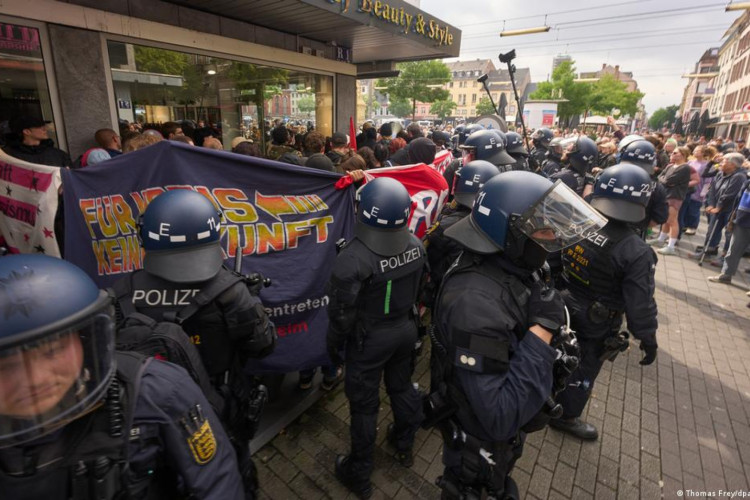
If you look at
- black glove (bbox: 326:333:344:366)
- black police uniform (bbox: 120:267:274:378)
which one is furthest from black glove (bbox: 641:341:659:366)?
black police uniform (bbox: 120:267:274:378)

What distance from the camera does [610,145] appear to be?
915cm

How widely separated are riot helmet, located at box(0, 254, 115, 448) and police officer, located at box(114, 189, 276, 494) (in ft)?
3.09

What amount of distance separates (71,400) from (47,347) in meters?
0.17

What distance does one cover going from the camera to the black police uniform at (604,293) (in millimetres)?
2949

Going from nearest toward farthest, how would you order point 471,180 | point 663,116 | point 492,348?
point 492,348
point 471,180
point 663,116

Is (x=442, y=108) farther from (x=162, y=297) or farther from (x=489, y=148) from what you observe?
(x=162, y=297)

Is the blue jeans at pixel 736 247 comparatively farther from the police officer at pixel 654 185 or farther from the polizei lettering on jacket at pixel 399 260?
the polizei lettering on jacket at pixel 399 260

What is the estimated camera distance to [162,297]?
2098mm

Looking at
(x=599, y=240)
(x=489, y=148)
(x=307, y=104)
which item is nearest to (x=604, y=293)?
(x=599, y=240)

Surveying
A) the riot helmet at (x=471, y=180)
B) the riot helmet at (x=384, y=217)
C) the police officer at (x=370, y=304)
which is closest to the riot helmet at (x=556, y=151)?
the riot helmet at (x=471, y=180)

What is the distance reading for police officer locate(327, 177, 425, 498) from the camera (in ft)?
8.73

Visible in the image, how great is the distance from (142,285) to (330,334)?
1267mm

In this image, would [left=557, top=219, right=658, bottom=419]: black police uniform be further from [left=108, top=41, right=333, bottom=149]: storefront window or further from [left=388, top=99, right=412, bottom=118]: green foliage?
[left=388, top=99, right=412, bottom=118]: green foliage

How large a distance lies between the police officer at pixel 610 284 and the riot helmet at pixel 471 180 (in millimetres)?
1028
